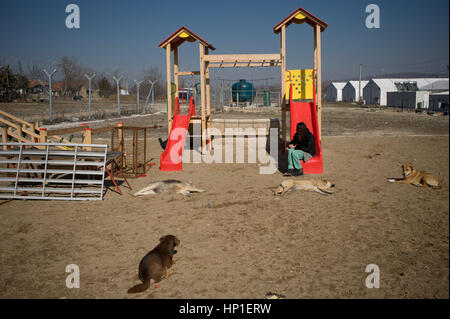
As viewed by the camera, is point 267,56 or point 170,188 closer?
point 170,188

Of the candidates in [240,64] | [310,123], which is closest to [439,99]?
[240,64]

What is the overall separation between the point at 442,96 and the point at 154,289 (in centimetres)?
4133

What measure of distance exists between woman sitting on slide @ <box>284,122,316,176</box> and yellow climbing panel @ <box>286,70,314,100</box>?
110 inches

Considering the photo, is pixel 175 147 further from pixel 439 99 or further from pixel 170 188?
pixel 439 99

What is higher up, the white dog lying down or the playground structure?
the playground structure

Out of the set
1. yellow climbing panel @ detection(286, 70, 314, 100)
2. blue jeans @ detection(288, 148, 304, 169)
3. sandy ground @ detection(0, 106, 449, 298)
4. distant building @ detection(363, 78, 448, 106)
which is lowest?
sandy ground @ detection(0, 106, 449, 298)

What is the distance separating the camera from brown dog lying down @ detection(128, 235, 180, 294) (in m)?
3.80

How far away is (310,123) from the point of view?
10914mm

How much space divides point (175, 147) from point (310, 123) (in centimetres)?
401

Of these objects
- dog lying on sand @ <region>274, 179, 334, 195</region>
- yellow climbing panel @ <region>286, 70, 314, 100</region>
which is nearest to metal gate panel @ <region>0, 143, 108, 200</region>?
dog lying on sand @ <region>274, 179, 334, 195</region>

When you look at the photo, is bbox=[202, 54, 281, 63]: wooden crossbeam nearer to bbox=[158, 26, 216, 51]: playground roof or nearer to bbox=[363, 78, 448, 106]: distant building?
bbox=[158, 26, 216, 51]: playground roof
